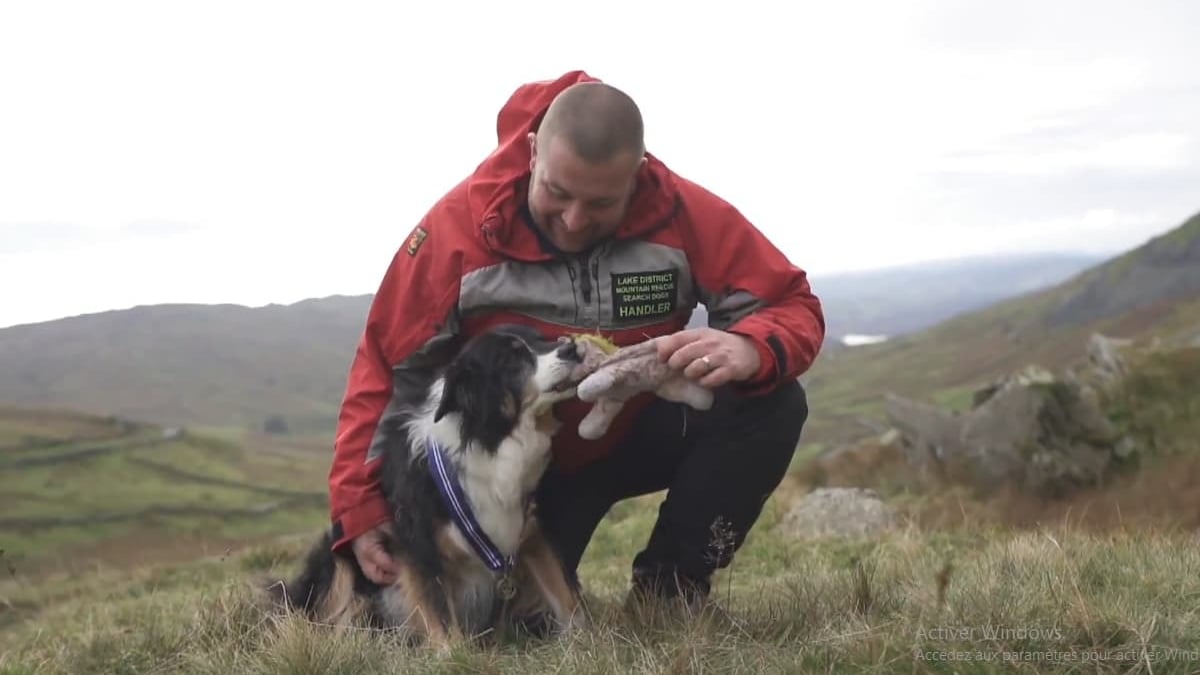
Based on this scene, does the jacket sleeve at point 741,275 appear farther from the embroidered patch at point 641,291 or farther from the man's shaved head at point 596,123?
the man's shaved head at point 596,123

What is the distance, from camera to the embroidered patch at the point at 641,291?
4.50 metres

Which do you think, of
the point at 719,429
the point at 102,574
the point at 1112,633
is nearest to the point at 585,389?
the point at 719,429

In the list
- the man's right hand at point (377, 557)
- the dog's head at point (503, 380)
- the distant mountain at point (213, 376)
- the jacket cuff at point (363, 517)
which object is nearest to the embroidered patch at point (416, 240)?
the dog's head at point (503, 380)

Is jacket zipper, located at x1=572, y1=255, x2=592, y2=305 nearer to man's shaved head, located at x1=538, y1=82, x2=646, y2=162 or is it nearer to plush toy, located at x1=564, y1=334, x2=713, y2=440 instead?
plush toy, located at x1=564, y1=334, x2=713, y2=440

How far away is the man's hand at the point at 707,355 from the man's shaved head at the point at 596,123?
734 mm

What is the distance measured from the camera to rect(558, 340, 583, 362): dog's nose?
14.0ft

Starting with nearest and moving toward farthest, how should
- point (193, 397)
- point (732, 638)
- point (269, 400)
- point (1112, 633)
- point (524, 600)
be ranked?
point (1112, 633) → point (732, 638) → point (524, 600) → point (193, 397) → point (269, 400)

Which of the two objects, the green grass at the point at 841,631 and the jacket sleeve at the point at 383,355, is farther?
the jacket sleeve at the point at 383,355

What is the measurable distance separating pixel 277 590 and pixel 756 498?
7.21 ft

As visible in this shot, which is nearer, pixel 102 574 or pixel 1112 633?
pixel 1112 633

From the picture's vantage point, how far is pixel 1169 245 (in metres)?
108

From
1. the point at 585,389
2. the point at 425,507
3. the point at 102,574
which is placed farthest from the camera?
the point at 102,574

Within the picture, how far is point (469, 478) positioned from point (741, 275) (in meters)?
1.38

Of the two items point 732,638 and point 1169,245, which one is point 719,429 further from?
point 1169,245
